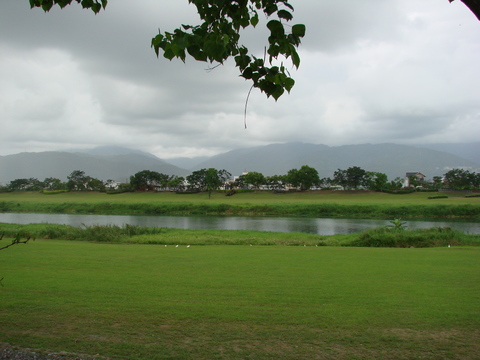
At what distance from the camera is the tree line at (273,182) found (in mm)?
91188

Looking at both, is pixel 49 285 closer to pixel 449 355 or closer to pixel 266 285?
pixel 266 285

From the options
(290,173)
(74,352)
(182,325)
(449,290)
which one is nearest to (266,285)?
(182,325)

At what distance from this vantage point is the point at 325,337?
493 centimetres

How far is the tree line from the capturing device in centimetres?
9119

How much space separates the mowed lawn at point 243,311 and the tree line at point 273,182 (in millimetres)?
79181

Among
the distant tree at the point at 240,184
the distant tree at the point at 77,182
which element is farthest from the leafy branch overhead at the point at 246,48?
the distant tree at the point at 77,182

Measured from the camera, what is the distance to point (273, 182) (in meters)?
106

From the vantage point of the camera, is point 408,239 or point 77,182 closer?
point 408,239

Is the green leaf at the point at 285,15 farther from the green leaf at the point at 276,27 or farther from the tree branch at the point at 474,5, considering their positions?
the tree branch at the point at 474,5

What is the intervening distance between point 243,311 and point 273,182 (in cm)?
10069

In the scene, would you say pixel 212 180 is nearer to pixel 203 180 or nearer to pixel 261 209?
pixel 203 180

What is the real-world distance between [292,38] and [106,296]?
19.0 ft

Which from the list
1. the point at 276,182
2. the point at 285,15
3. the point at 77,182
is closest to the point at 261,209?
the point at 276,182

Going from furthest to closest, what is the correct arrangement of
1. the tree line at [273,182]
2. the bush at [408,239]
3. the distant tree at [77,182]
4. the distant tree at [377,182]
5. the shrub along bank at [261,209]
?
the distant tree at [77,182] → the tree line at [273,182] → the distant tree at [377,182] → the shrub along bank at [261,209] → the bush at [408,239]
